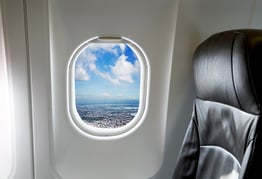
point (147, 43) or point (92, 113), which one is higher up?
point (147, 43)

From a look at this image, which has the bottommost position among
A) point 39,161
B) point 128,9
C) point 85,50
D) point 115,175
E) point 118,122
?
point 115,175

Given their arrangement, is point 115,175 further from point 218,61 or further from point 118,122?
point 218,61

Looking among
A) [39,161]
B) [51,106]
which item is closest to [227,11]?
[51,106]

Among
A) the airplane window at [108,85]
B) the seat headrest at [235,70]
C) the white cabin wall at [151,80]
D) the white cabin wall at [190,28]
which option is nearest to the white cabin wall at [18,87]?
the white cabin wall at [151,80]

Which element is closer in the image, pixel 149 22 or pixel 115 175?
pixel 149 22

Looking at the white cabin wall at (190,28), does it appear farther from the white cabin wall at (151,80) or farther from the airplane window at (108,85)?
the airplane window at (108,85)

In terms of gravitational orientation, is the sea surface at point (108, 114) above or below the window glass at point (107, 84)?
below
